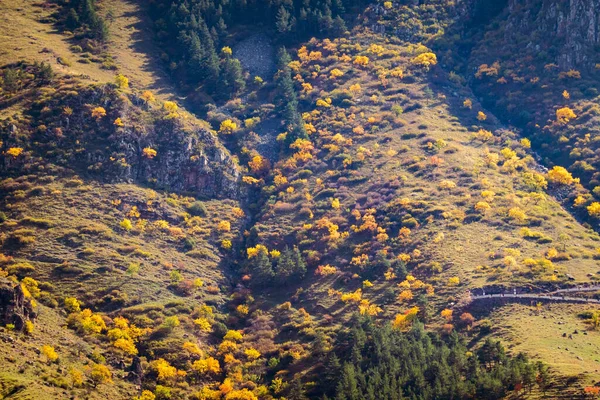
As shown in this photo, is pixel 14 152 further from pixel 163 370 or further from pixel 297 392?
pixel 297 392

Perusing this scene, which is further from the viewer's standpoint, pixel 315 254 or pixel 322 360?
pixel 315 254

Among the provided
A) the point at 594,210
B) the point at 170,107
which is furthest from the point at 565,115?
the point at 170,107

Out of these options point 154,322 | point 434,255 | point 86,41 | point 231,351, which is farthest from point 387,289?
point 86,41

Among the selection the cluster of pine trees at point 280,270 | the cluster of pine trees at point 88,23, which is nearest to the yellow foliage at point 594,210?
the cluster of pine trees at point 280,270

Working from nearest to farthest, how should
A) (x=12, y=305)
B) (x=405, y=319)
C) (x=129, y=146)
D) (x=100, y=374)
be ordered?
(x=12, y=305), (x=100, y=374), (x=405, y=319), (x=129, y=146)

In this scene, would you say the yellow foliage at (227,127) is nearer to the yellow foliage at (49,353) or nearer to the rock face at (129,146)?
the rock face at (129,146)

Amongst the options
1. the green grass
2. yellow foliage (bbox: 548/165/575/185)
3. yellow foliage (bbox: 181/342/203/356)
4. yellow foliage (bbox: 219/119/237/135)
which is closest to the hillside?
yellow foliage (bbox: 181/342/203/356)

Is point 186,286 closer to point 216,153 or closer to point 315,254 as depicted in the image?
point 315,254

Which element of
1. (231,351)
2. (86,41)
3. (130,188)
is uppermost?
(86,41)
